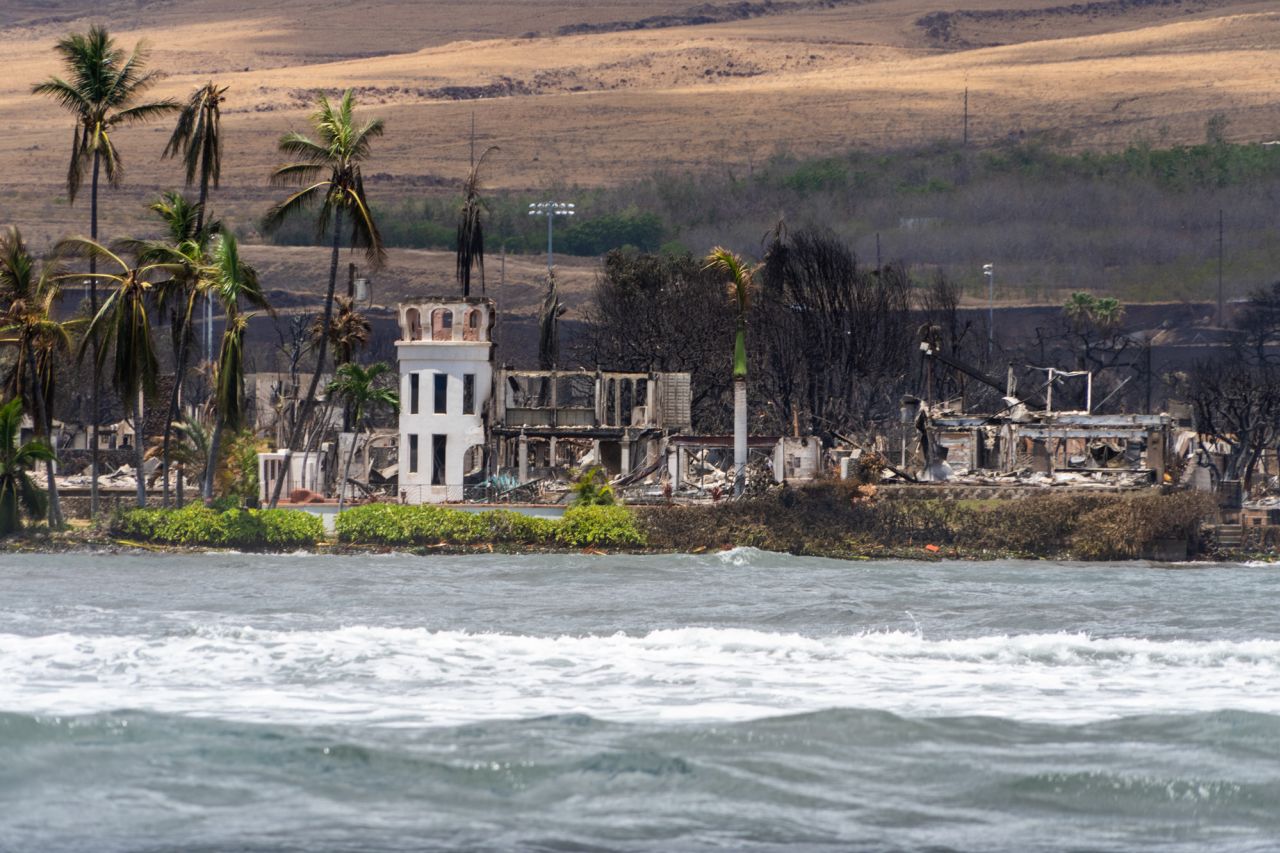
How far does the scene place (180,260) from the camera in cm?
5762

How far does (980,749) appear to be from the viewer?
22688 mm

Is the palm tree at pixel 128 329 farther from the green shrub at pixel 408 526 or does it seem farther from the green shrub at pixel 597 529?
the green shrub at pixel 597 529

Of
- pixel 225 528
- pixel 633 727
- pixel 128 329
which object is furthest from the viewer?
pixel 128 329

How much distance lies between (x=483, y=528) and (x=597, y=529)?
2.97 m

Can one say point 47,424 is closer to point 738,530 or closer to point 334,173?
point 334,173

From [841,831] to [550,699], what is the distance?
711 centimetres

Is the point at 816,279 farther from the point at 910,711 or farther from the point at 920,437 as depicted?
the point at 910,711

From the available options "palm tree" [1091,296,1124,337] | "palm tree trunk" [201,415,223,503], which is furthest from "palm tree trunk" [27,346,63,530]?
"palm tree" [1091,296,1124,337]

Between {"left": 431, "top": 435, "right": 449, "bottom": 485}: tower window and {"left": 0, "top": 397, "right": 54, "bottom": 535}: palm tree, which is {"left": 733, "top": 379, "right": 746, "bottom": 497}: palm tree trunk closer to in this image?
{"left": 431, "top": 435, "right": 449, "bottom": 485}: tower window

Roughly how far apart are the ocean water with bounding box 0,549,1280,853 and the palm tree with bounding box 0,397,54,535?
1809 centimetres

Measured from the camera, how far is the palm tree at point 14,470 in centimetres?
5603

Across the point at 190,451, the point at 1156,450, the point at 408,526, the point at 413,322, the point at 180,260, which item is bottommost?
the point at 408,526

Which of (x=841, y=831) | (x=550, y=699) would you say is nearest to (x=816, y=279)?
(x=550, y=699)

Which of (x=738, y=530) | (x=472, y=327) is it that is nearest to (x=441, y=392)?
(x=472, y=327)
